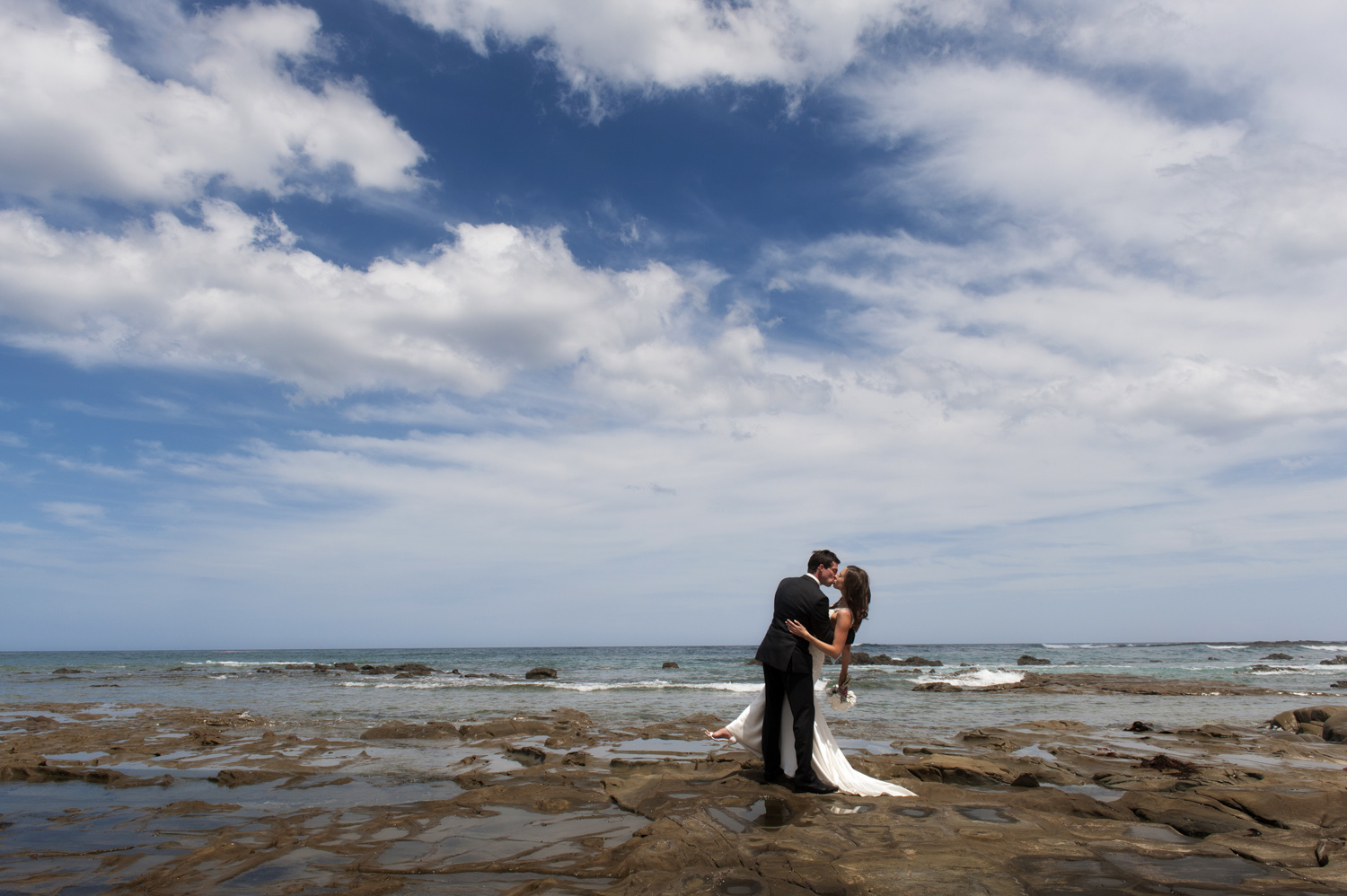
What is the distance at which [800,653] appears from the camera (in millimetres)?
6551

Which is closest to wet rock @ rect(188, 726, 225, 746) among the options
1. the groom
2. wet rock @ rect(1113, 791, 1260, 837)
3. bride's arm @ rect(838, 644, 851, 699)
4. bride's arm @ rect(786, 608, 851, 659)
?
the groom

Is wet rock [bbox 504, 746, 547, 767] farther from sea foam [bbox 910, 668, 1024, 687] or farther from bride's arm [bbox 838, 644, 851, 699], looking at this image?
sea foam [bbox 910, 668, 1024, 687]

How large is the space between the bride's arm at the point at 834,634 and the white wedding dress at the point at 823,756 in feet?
0.64

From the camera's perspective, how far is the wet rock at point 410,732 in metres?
11.3

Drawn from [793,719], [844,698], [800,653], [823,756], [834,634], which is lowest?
[823,756]

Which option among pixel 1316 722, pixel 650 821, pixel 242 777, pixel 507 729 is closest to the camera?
pixel 650 821

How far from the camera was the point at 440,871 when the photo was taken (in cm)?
441

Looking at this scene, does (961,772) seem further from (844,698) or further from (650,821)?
(650,821)

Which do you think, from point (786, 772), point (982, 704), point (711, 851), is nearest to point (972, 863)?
point (711, 851)

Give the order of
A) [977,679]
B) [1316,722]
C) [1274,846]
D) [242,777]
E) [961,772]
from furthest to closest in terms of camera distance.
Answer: [977,679], [1316,722], [242,777], [961,772], [1274,846]

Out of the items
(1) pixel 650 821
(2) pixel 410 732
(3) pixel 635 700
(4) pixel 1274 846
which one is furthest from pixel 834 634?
(3) pixel 635 700

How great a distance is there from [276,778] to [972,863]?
7013 millimetres

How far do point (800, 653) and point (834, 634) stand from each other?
0.37m

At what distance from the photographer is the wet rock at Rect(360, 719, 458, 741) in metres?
11.3
